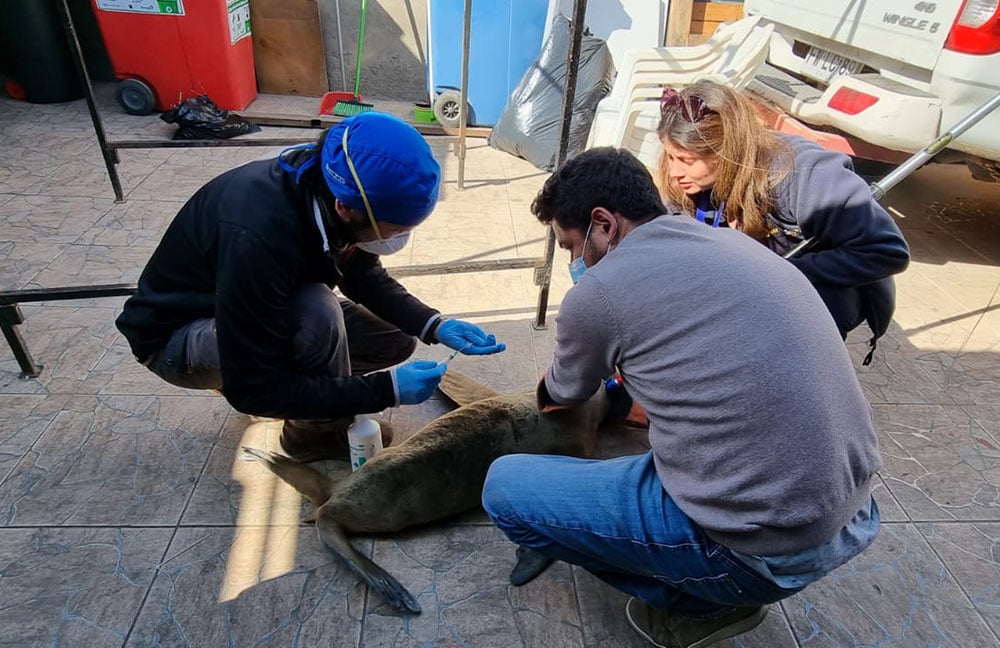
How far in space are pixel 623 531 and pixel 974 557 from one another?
62.8 inches

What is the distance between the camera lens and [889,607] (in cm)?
206

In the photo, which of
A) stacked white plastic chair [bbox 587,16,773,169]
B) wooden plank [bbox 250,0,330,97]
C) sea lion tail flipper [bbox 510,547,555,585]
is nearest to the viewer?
sea lion tail flipper [bbox 510,547,555,585]

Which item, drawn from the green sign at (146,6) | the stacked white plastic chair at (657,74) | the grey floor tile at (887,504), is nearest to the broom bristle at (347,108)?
the green sign at (146,6)

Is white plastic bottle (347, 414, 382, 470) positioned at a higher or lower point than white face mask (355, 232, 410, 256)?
lower

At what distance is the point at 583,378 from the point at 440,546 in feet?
2.93

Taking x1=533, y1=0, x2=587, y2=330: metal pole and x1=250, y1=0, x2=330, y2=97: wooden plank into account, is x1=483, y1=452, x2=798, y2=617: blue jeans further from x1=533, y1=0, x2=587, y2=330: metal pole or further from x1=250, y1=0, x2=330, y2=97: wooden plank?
x1=250, y1=0, x2=330, y2=97: wooden plank

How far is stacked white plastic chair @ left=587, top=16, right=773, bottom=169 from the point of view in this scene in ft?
16.1

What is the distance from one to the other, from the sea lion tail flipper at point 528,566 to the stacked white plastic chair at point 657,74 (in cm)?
369

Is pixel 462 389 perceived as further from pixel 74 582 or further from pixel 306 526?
pixel 74 582

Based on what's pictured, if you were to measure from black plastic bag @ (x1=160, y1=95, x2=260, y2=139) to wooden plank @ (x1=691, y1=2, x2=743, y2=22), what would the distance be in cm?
505

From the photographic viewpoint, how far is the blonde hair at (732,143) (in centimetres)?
224

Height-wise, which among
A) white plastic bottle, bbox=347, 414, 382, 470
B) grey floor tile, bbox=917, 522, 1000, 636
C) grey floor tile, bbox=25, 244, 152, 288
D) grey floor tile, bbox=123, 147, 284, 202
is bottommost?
grey floor tile, bbox=123, 147, 284, 202

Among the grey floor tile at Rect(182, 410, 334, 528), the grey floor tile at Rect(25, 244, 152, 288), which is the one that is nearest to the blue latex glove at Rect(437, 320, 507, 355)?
the grey floor tile at Rect(182, 410, 334, 528)

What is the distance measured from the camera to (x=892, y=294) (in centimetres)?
255
